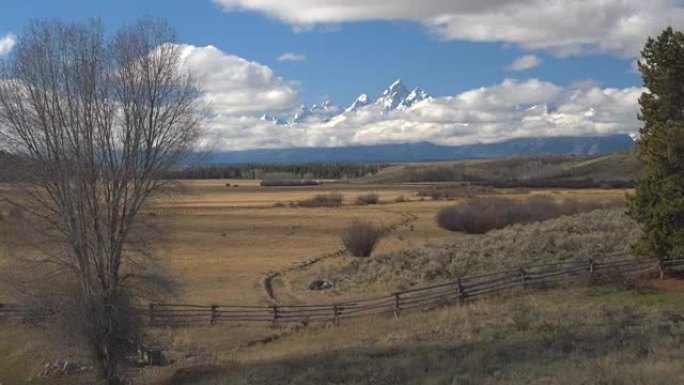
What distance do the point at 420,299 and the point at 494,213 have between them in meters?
47.2

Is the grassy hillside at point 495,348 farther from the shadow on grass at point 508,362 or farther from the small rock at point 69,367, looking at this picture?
the small rock at point 69,367

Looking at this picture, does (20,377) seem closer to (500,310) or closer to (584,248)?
(500,310)

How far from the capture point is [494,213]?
77.4 meters

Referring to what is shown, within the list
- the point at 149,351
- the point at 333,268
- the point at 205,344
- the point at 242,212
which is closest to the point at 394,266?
the point at 333,268

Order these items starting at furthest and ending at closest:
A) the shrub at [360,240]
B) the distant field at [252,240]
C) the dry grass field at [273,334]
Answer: the shrub at [360,240], the distant field at [252,240], the dry grass field at [273,334]

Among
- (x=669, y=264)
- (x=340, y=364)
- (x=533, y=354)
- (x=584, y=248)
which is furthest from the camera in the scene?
(x=584, y=248)

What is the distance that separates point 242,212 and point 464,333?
84.6 meters

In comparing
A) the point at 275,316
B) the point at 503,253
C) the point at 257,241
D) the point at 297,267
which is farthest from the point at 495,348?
the point at 257,241

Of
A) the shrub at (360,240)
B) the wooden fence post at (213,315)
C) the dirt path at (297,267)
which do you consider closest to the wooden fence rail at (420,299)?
the wooden fence post at (213,315)

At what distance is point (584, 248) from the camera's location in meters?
38.7

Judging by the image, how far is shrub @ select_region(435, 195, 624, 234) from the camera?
76312mm

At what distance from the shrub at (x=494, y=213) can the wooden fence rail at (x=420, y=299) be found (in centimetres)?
4206

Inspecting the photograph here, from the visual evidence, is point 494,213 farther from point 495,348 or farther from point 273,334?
point 495,348

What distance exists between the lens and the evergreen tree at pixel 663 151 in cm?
2681
